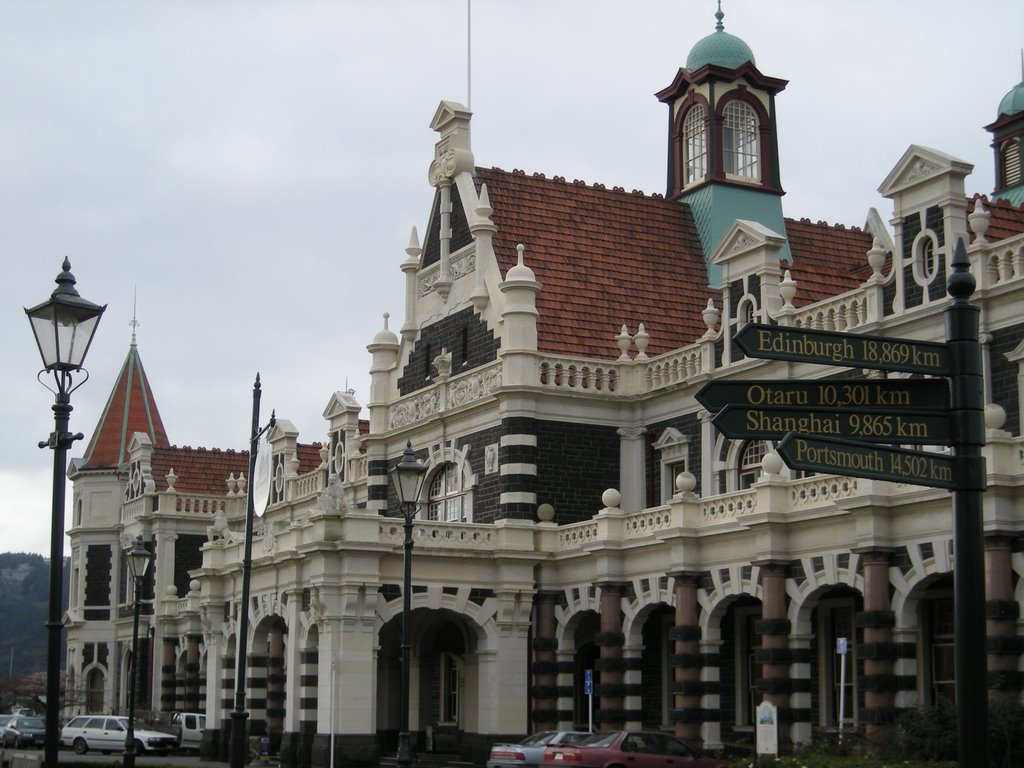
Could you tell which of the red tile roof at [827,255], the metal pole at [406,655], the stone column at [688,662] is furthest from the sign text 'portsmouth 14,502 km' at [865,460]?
the red tile roof at [827,255]

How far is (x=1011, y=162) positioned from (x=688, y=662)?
27.0 meters

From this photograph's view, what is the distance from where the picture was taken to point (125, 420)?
74688mm

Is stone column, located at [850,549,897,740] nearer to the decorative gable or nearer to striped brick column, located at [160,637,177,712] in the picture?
the decorative gable

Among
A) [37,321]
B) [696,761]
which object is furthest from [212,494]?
[37,321]

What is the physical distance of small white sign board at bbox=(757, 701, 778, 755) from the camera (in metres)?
26.6

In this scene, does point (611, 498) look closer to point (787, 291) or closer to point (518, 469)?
point (518, 469)

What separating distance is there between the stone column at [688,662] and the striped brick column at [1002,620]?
8.94 metres

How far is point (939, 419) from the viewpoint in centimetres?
991

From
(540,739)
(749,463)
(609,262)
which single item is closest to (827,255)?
(609,262)

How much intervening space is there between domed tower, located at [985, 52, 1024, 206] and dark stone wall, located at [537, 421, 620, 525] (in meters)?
19.5

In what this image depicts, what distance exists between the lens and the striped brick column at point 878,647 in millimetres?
28703

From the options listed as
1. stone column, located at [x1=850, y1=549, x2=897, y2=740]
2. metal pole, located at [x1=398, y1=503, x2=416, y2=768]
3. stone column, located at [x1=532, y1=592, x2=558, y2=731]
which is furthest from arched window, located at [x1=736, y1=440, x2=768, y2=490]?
metal pole, located at [x1=398, y1=503, x2=416, y2=768]

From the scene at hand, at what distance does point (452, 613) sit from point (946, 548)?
1589 cm

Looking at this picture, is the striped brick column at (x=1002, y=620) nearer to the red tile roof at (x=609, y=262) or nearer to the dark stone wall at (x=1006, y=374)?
the dark stone wall at (x=1006, y=374)
